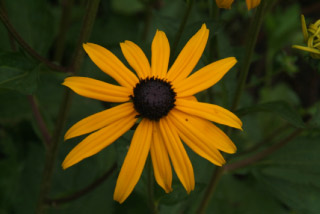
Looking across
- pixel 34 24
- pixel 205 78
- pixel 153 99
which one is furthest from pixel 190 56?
pixel 34 24

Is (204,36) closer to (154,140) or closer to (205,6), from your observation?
(154,140)

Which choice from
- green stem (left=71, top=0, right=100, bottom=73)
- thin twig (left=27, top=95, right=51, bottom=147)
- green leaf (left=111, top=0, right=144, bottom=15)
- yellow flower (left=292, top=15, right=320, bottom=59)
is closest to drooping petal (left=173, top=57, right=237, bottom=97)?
yellow flower (left=292, top=15, right=320, bottom=59)

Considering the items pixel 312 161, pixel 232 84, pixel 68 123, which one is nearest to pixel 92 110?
pixel 68 123

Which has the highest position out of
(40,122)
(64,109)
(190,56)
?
(190,56)

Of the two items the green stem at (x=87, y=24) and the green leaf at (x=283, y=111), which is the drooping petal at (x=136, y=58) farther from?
the green leaf at (x=283, y=111)

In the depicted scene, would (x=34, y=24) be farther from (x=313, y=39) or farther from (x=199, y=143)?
(x=313, y=39)

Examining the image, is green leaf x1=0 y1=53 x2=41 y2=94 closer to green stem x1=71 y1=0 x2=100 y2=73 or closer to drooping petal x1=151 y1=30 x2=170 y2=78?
green stem x1=71 y1=0 x2=100 y2=73
